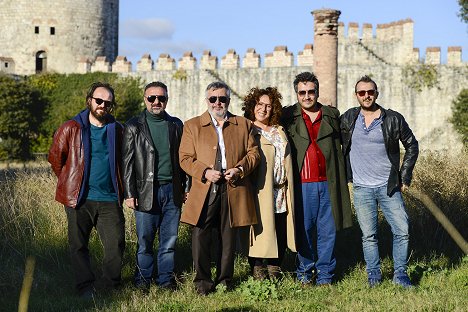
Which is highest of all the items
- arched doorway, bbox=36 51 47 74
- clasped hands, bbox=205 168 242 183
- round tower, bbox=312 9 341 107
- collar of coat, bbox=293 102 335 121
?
arched doorway, bbox=36 51 47 74

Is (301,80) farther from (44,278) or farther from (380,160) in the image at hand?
(44,278)

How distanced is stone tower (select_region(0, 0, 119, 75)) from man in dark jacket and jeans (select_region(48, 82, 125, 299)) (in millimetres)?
32893

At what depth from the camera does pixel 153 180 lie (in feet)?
21.7

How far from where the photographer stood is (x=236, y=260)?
7.85m

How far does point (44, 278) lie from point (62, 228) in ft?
A: 5.43

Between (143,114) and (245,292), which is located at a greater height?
(143,114)

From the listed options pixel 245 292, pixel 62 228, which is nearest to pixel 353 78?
pixel 62 228

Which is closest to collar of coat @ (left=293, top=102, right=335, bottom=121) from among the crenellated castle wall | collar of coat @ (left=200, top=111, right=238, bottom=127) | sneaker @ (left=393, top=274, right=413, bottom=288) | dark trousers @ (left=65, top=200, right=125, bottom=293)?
collar of coat @ (left=200, top=111, right=238, bottom=127)

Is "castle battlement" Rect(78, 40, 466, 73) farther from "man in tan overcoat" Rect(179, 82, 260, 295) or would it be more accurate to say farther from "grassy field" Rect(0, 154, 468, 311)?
"man in tan overcoat" Rect(179, 82, 260, 295)

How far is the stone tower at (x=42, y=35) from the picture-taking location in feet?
128

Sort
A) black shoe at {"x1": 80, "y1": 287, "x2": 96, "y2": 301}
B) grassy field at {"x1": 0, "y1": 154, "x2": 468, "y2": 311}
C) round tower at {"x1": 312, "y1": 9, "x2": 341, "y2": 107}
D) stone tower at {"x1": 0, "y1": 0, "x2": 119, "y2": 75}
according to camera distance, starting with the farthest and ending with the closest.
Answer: stone tower at {"x1": 0, "y1": 0, "x2": 119, "y2": 75}, round tower at {"x1": 312, "y1": 9, "x2": 341, "y2": 107}, black shoe at {"x1": 80, "y1": 287, "x2": 96, "y2": 301}, grassy field at {"x1": 0, "y1": 154, "x2": 468, "y2": 311}

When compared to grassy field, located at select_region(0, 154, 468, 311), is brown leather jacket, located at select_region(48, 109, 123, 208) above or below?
above

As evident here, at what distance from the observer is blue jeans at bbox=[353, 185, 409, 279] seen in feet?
22.0

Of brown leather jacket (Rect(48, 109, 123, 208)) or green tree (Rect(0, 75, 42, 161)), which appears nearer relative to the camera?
brown leather jacket (Rect(48, 109, 123, 208))
